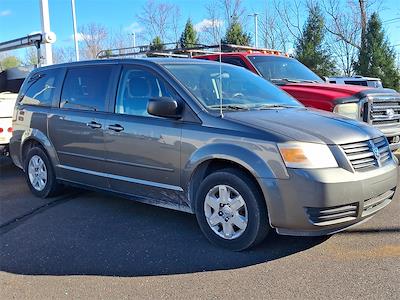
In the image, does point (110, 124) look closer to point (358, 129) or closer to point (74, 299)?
point (74, 299)

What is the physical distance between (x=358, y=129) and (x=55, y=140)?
3.57 metres

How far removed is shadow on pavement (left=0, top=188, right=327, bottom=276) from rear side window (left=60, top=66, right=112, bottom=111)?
4.16ft

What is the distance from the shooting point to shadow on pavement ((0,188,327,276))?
13.0 ft

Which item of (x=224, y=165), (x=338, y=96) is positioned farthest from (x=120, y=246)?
(x=338, y=96)

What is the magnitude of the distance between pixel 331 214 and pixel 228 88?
181cm

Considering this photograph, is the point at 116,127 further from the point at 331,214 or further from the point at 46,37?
the point at 46,37

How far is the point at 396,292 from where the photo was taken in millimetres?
3346

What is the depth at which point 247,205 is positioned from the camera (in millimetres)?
4027

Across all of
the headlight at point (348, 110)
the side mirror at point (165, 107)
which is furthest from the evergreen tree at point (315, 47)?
the side mirror at point (165, 107)

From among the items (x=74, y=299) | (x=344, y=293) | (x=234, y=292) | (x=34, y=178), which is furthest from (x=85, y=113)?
(x=344, y=293)

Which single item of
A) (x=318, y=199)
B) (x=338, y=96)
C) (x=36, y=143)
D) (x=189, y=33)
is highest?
(x=189, y=33)

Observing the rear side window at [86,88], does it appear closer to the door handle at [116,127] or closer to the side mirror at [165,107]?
the door handle at [116,127]

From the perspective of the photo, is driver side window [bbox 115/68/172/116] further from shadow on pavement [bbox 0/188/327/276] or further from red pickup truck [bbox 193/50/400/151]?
red pickup truck [bbox 193/50/400/151]

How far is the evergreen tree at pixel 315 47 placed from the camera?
30.7 meters
